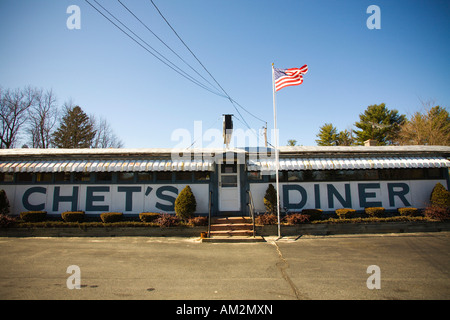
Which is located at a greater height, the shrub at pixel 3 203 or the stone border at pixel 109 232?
the shrub at pixel 3 203

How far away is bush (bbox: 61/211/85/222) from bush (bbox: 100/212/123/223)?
119cm

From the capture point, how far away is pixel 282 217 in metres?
10.6

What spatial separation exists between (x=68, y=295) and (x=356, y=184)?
39.1 ft

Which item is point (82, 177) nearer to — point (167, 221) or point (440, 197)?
point (167, 221)

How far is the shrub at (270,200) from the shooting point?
34.1 ft

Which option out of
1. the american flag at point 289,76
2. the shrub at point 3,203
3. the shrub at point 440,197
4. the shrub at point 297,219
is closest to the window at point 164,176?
the shrub at point 297,219

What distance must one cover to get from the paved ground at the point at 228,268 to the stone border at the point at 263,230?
0.50 m

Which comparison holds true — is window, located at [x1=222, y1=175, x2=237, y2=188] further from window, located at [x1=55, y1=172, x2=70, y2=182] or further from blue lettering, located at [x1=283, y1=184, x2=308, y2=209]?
window, located at [x1=55, y1=172, x2=70, y2=182]

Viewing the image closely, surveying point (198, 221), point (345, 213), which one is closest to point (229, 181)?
point (198, 221)

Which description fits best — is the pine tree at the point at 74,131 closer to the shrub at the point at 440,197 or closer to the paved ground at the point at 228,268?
the paved ground at the point at 228,268

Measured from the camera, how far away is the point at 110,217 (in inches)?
399

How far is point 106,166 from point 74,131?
A: 26484 mm

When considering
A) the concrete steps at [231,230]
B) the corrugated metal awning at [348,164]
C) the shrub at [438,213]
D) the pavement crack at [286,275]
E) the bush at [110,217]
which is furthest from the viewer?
the corrugated metal awning at [348,164]

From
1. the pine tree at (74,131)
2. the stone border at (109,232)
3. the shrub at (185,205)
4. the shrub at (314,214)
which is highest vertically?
the pine tree at (74,131)
